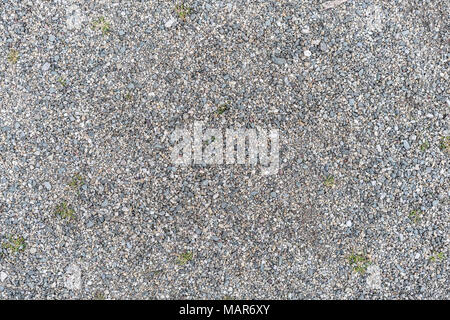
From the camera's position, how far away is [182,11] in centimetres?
353

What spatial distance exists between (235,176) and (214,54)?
3.78 ft

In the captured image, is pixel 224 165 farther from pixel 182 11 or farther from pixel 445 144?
pixel 445 144

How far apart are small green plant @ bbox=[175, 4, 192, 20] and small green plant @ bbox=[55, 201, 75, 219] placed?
204 cm

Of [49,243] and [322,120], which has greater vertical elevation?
[322,120]

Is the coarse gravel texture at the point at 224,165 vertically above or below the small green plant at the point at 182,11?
below

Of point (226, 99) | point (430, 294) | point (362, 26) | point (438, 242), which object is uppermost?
point (362, 26)

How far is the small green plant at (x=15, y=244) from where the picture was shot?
3428 millimetres

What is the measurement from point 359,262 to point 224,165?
1547 millimetres

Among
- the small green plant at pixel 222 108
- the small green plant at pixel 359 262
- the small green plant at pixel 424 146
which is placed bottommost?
the small green plant at pixel 359 262

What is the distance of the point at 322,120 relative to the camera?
11.5ft

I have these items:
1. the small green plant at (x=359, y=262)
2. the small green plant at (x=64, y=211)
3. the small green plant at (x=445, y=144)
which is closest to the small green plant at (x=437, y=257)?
the small green plant at (x=359, y=262)

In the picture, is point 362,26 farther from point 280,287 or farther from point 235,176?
point 280,287

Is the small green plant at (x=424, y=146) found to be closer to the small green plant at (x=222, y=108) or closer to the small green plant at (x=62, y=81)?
the small green plant at (x=222, y=108)

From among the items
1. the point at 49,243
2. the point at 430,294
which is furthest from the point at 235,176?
the point at 430,294
